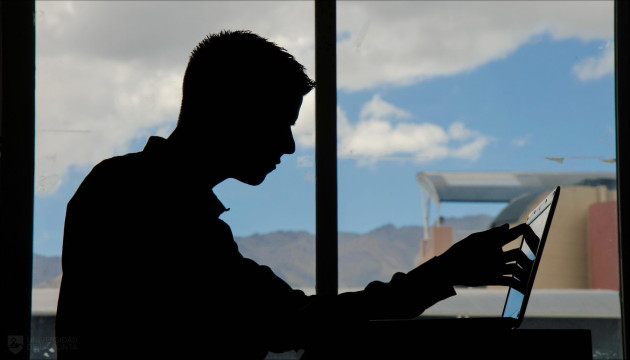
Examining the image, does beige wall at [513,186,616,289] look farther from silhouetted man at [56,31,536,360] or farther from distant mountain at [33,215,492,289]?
silhouetted man at [56,31,536,360]

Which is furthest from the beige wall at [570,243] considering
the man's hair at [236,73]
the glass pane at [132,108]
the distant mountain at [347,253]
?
the man's hair at [236,73]

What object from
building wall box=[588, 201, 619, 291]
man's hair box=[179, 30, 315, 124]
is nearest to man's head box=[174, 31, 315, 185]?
man's hair box=[179, 30, 315, 124]

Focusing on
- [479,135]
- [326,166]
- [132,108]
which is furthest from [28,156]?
[479,135]

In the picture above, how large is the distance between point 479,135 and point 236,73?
64.0 inches

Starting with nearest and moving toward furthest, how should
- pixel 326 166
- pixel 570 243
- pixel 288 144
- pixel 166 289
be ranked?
pixel 166 289
pixel 288 144
pixel 326 166
pixel 570 243

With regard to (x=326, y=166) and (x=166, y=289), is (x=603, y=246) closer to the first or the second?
(x=326, y=166)

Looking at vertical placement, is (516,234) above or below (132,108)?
below

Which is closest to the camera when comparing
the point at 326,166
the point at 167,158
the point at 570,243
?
the point at 167,158

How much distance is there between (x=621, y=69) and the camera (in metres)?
2.40

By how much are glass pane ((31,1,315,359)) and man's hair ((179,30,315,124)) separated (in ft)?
4.48

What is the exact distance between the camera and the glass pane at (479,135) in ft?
8.09

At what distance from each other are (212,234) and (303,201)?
58.9 inches

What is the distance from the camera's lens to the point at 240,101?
110 cm

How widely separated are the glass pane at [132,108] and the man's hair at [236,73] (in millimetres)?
1367
